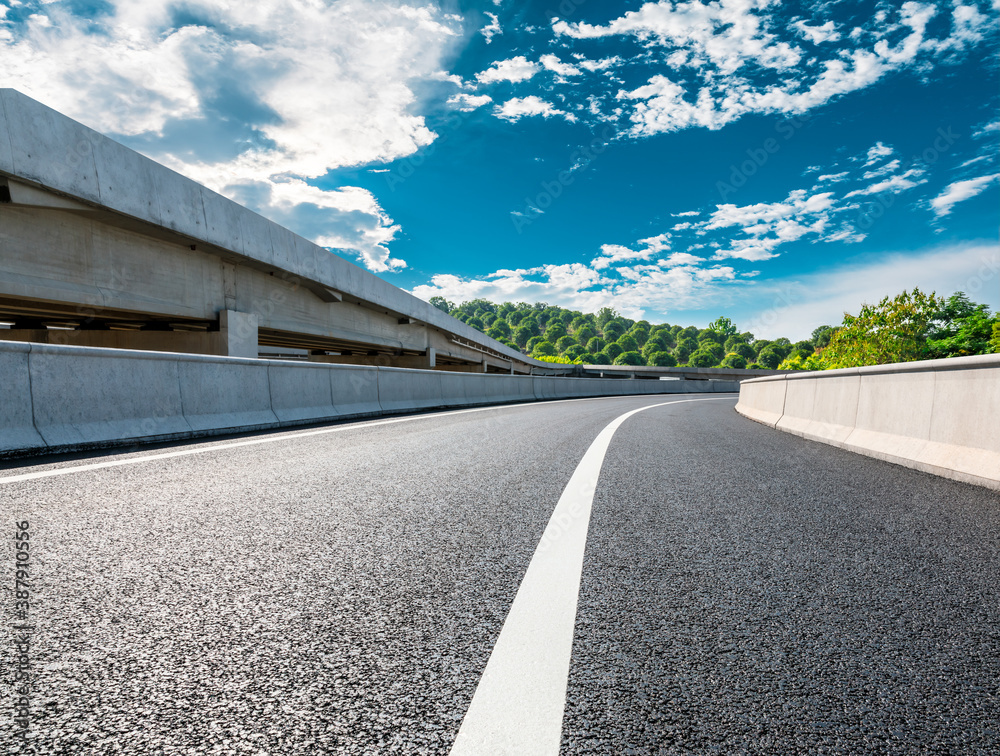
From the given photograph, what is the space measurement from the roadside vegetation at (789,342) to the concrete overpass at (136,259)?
61.5 meters

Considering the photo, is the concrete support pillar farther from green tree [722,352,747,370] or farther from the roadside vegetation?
green tree [722,352,747,370]

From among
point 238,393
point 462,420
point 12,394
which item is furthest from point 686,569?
point 462,420

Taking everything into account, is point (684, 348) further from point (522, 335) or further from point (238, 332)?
point (238, 332)

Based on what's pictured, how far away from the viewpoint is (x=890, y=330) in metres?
69.2

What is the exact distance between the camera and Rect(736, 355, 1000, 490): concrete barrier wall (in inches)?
190

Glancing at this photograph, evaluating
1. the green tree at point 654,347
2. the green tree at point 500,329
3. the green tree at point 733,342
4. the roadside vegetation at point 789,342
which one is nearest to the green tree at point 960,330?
the roadside vegetation at point 789,342

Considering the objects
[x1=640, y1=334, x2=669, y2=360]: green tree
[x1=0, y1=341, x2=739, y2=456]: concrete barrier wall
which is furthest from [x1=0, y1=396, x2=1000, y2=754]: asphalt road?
[x1=640, y1=334, x2=669, y2=360]: green tree

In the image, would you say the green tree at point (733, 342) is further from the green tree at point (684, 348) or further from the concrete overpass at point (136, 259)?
the concrete overpass at point (136, 259)

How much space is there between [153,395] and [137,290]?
743 cm

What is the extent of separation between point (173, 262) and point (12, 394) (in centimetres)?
937

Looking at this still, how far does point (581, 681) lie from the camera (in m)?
1.59

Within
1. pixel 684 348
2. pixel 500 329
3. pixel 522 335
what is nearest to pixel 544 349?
pixel 500 329

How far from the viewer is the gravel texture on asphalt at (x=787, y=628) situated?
1397mm

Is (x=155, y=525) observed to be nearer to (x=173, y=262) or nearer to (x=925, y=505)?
(x=925, y=505)
